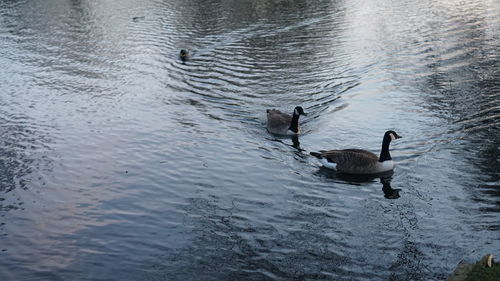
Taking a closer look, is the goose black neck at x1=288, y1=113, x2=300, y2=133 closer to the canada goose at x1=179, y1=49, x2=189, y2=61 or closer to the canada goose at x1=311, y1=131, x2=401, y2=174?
the canada goose at x1=311, y1=131, x2=401, y2=174

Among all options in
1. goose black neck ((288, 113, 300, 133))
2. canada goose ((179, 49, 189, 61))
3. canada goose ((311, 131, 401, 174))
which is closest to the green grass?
canada goose ((311, 131, 401, 174))

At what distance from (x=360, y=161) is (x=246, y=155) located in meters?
3.82

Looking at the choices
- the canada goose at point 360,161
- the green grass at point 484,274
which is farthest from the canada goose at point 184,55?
the green grass at point 484,274

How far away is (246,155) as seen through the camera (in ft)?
62.7

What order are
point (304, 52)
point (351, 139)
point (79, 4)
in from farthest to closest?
point (79, 4) → point (304, 52) → point (351, 139)

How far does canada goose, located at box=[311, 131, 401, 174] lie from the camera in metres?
17.1

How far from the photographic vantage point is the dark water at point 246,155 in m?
13.3

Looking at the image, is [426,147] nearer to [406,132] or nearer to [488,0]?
[406,132]

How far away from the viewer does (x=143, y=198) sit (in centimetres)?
1653

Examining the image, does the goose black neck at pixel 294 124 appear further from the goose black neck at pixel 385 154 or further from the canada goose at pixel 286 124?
the goose black neck at pixel 385 154

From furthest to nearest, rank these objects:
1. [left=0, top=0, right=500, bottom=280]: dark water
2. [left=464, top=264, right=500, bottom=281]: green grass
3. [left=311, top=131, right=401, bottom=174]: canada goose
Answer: [left=311, top=131, right=401, bottom=174]: canada goose, [left=0, top=0, right=500, bottom=280]: dark water, [left=464, top=264, right=500, bottom=281]: green grass

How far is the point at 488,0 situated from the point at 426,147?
32017 millimetres

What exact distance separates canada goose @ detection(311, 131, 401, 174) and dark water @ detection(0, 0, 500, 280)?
399 mm

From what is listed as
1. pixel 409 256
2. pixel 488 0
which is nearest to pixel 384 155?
pixel 409 256
